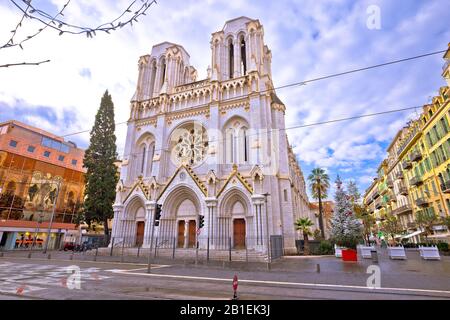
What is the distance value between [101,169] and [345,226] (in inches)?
1243

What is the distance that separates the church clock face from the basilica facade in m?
0.14

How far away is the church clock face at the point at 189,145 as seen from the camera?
29.6m

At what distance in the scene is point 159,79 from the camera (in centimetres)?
3628

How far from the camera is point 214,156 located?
88.5 ft

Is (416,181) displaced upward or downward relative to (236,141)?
downward

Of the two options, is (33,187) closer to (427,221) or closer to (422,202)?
(427,221)

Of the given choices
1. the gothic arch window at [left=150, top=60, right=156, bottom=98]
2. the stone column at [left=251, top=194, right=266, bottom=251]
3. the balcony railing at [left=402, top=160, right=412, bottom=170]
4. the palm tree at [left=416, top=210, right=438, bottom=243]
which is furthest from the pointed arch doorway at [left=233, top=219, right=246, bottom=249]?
the balcony railing at [left=402, top=160, right=412, bottom=170]

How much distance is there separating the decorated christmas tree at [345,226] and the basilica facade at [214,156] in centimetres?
508

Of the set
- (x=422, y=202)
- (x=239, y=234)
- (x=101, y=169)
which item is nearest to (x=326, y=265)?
(x=239, y=234)

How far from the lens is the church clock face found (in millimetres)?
29641

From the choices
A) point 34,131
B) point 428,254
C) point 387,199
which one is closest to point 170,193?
point 428,254

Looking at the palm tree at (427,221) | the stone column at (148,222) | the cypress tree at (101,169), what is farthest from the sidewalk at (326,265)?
the cypress tree at (101,169)

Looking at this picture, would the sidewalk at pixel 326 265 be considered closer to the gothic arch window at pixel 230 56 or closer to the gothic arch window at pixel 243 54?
the gothic arch window at pixel 243 54

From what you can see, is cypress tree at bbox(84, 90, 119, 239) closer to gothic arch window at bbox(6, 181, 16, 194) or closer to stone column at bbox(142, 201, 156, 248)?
stone column at bbox(142, 201, 156, 248)
